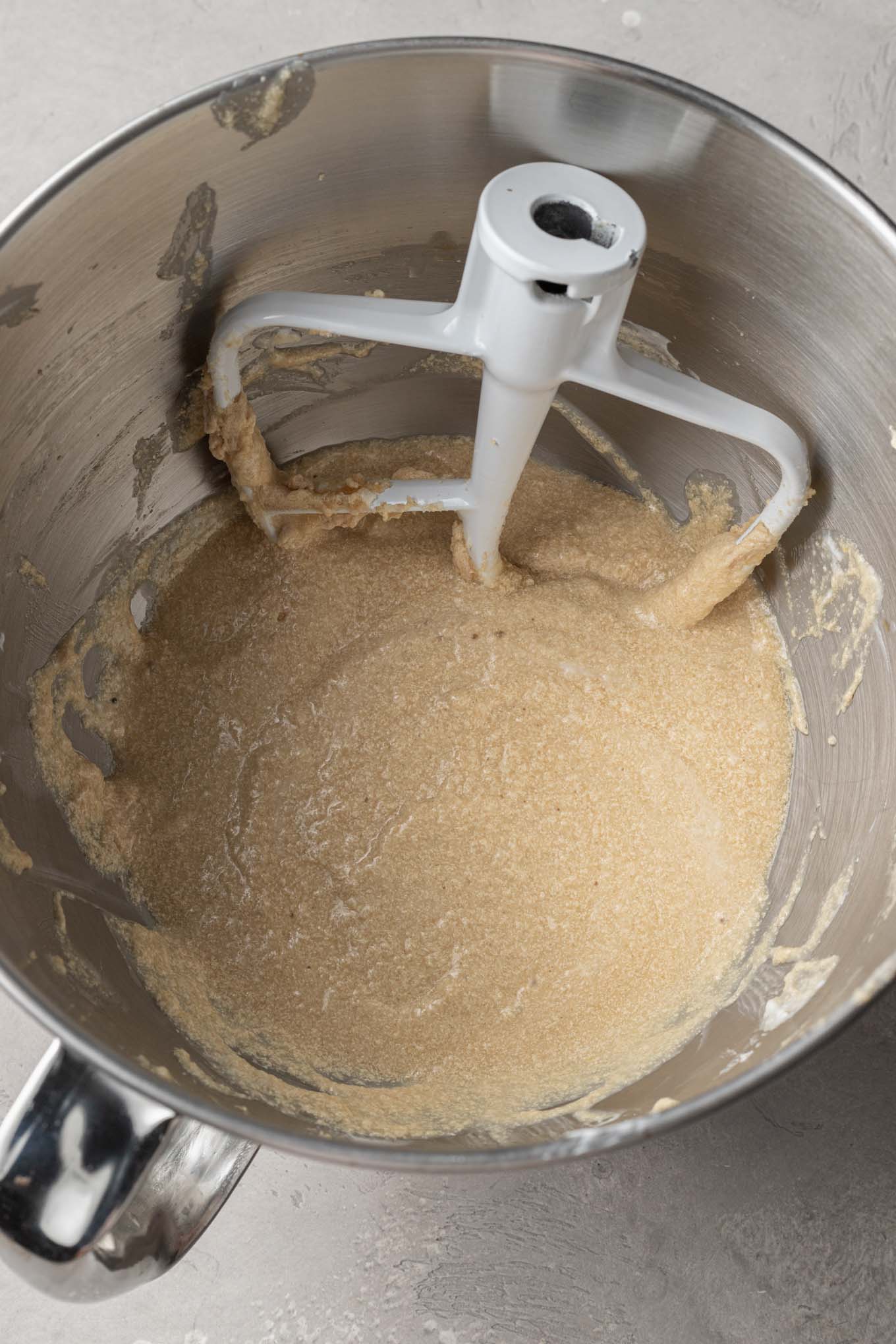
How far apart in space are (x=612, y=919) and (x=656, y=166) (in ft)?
2.31

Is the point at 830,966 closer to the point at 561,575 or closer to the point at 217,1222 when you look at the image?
the point at 561,575

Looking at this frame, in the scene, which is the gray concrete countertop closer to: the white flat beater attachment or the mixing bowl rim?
the mixing bowl rim

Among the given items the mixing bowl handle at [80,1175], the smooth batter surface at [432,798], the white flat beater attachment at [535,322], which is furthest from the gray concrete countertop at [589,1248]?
the white flat beater attachment at [535,322]

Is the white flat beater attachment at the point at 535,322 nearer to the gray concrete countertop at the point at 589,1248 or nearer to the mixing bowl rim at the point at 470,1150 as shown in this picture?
the mixing bowl rim at the point at 470,1150

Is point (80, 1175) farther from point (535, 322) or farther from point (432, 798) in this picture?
point (535, 322)

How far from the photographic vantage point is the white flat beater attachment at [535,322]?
83 centimetres

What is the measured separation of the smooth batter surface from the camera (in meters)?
1.03

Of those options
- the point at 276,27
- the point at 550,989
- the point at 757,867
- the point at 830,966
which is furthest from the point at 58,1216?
the point at 276,27

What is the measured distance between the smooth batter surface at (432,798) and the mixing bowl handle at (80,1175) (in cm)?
24

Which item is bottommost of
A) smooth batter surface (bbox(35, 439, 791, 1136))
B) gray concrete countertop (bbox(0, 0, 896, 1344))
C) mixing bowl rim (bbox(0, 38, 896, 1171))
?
gray concrete countertop (bbox(0, 0, 896, 1344))

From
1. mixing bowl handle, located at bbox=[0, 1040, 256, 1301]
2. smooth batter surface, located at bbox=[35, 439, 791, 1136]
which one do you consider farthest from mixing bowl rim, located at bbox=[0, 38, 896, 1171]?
smooth batter surface, located at bbox=[35, 439, 791, 1136]

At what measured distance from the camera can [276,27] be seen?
1363 mm

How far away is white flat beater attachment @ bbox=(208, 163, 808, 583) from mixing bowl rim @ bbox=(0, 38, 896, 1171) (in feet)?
0.31

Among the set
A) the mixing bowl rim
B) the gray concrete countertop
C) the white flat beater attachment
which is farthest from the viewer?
the gray concrete countertop
